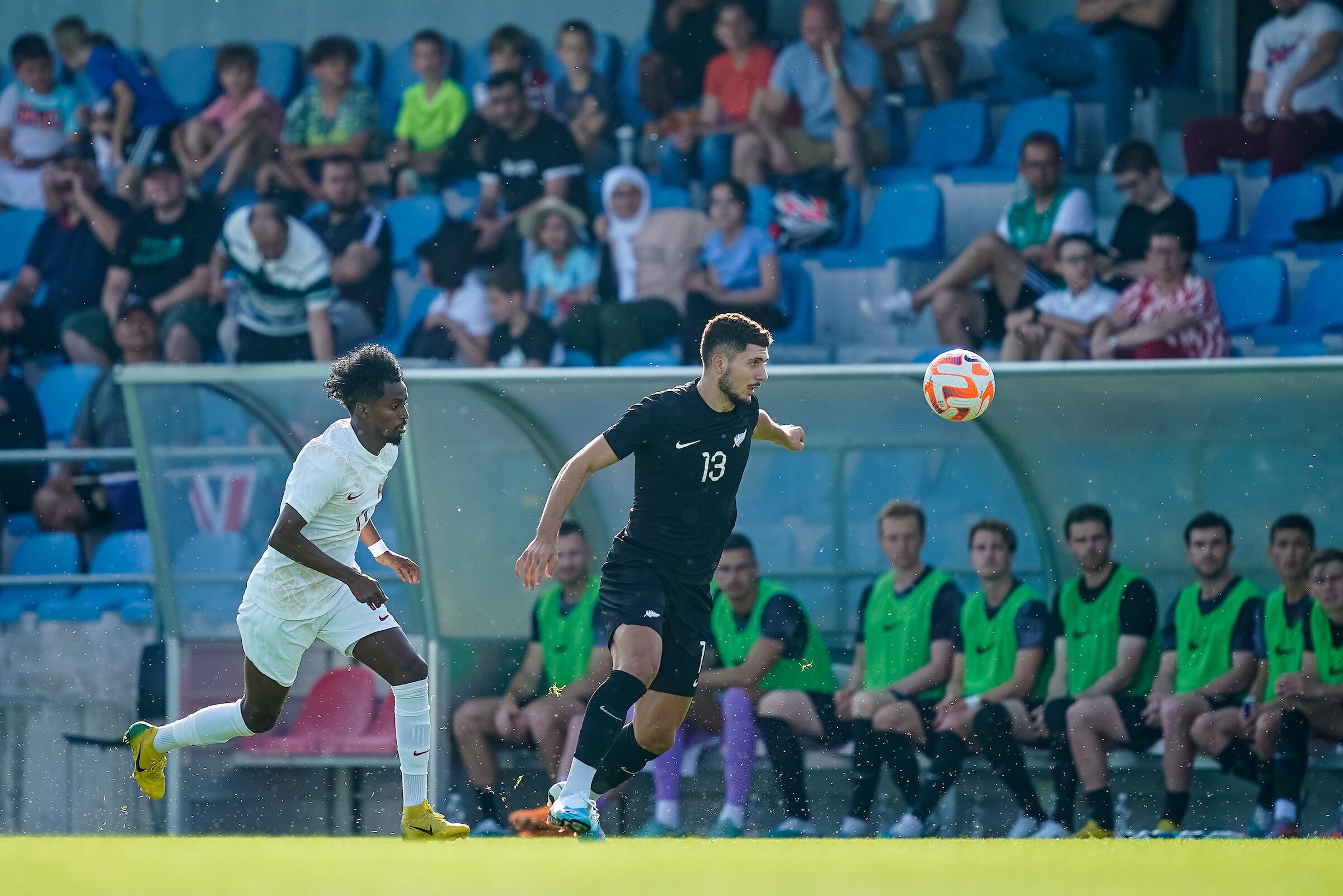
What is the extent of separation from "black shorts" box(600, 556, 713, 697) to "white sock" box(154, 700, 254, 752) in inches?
65.6

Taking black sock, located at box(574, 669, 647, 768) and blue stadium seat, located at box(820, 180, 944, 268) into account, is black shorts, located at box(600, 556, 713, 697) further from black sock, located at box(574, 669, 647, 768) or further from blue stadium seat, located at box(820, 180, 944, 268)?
blue stadium seat, located at box(820, 180, 944, 268)

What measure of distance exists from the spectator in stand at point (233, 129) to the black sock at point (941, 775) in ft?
23.5

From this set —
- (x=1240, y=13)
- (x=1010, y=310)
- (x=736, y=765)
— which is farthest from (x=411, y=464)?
(x=1240, y=13)

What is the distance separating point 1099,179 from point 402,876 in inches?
317

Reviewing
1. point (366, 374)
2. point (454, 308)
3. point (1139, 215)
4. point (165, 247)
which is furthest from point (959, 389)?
point (165, 247)

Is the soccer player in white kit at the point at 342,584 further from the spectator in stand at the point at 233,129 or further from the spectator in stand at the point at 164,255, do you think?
the spectator in stand at the point at 233,129

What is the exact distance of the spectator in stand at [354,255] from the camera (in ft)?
37.4

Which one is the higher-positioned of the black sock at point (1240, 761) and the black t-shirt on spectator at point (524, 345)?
the black t-shirt on spectator at point (524, 345)

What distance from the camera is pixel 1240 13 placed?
11656 mm

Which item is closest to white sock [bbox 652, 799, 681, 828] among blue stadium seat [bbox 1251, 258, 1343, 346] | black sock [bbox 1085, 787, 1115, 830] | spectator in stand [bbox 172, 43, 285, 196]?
black sock [bbox 1085, 787, 1115, 830]

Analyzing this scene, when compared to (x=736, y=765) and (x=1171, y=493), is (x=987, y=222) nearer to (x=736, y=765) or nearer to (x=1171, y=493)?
(x=1171, y=493)

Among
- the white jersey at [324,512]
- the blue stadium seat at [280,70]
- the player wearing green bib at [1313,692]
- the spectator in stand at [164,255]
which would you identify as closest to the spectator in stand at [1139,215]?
the player wearing green bib at [1313,692]

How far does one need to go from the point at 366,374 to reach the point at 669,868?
246 centimetres

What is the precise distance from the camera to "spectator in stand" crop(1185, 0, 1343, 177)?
10.8 metres
